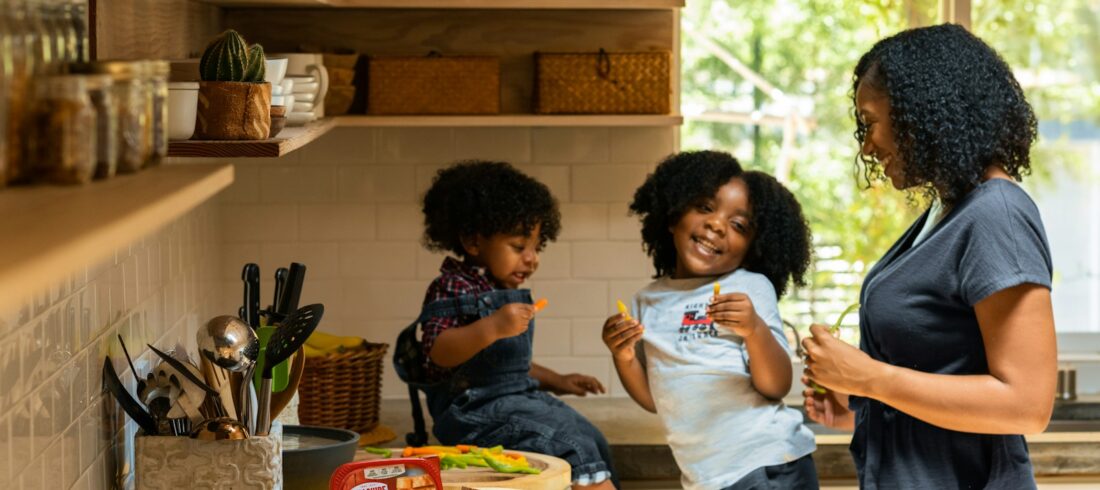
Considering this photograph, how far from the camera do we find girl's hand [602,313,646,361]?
301cm

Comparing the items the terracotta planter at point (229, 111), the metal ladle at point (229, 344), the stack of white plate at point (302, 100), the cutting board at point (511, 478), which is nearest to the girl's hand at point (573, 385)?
the cutting board at point (511, 478)

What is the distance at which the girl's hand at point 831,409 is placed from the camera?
8.96 feet

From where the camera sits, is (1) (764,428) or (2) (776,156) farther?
(2) (776,156)

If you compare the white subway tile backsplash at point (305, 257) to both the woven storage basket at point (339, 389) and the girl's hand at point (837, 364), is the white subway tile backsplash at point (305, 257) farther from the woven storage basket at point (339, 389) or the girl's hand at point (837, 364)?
the girl's hand at point (837, 364)

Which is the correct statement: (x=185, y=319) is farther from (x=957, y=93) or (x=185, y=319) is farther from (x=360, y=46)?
(x=957, y=93)

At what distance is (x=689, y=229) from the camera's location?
315 cm

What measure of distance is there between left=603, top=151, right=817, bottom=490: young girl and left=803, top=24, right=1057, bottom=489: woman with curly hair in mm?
610

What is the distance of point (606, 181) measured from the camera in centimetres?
393

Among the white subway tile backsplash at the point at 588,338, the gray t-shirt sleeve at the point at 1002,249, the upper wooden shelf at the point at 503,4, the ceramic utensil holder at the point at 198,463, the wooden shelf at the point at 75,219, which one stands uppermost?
the upper wooden shelf at the point at 503,4

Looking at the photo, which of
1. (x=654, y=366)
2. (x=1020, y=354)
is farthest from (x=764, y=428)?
(x=1020, y=354)

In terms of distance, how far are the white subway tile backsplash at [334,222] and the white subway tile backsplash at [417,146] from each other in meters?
0.17

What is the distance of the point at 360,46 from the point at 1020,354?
222 centimetres

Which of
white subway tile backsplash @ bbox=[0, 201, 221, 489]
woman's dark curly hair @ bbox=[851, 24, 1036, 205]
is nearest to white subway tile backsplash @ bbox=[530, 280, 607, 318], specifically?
white subway tile backsplash @ bbox=[0, 201, 221, 489]

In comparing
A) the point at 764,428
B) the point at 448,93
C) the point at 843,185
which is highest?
the point at 448,93
